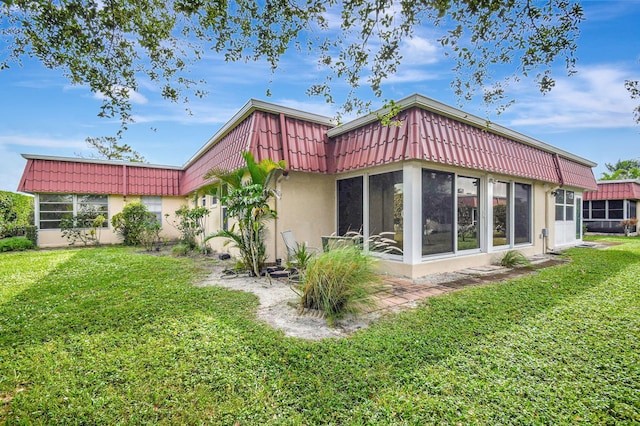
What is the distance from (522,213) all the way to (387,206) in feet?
18.3

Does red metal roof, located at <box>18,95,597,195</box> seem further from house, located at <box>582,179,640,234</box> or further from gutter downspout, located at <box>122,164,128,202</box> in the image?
house, located at <box>582,179,640,234</box>

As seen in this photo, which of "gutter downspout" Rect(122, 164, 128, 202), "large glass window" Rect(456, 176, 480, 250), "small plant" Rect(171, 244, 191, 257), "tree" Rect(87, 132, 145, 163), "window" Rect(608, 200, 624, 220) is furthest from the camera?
"tree" Rect(87, 132, 145, 163)

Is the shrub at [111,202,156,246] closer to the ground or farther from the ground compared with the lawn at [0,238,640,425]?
farther from the ground

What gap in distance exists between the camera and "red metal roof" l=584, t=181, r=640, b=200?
1656cm

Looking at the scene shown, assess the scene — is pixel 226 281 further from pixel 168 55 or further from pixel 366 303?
pixel 168 55

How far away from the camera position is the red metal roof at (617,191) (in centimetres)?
1656

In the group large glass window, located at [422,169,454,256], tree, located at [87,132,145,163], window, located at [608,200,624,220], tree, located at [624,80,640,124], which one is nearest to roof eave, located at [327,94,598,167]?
large glass window, located at [422,169,454,256]

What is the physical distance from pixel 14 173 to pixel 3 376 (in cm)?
1567

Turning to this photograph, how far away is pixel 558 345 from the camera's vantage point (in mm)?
2924

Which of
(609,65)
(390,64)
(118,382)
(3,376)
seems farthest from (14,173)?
(609,65)

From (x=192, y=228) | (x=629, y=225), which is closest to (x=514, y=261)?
(x=192, y=228)

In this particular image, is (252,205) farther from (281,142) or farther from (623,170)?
(623,170)

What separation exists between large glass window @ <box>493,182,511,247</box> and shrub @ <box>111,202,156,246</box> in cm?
1327

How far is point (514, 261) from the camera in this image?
7355 mm
